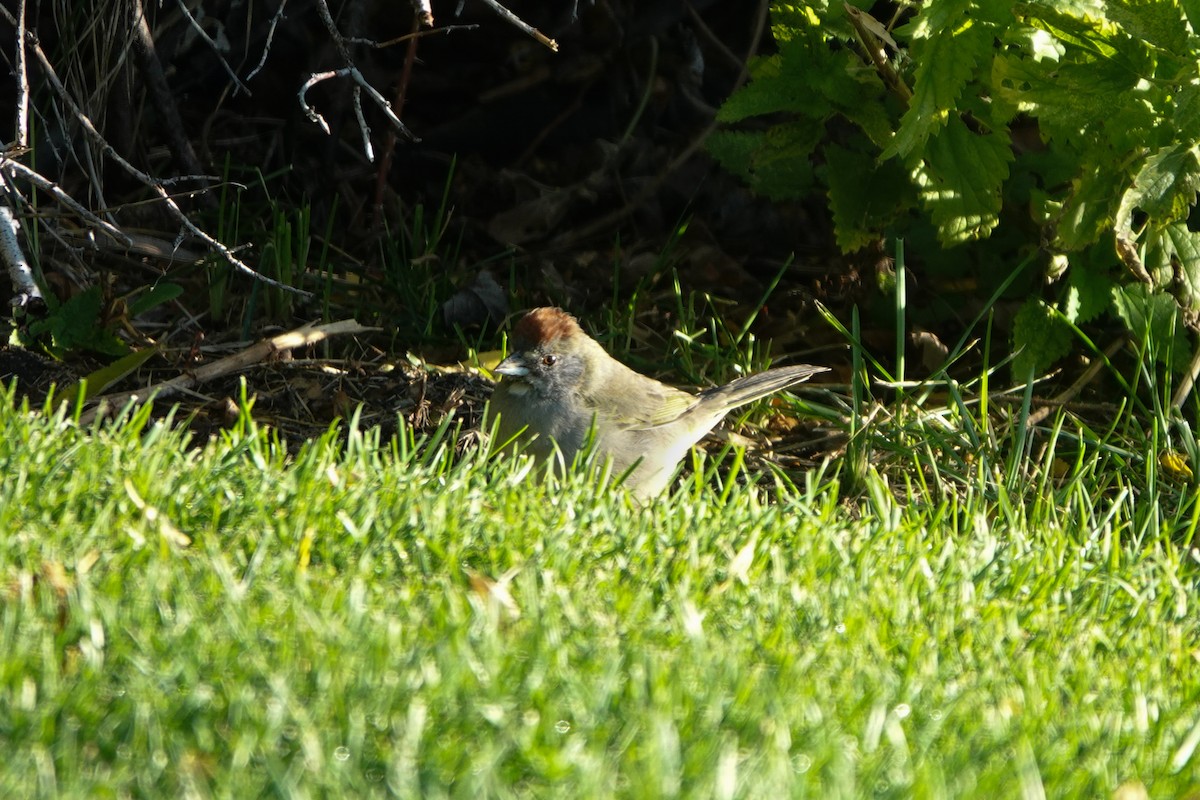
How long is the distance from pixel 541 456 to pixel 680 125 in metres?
3.59

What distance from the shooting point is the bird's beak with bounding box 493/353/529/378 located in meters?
5.39

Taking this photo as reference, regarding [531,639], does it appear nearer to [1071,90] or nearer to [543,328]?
[543,328]

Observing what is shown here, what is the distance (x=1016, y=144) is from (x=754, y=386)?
206cm

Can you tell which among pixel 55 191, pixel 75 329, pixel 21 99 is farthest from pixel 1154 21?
pixel 75 329

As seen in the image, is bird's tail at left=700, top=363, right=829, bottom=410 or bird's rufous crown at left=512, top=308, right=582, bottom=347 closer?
bird's rufous crown at left=512, top=308, right=582, bottom=347

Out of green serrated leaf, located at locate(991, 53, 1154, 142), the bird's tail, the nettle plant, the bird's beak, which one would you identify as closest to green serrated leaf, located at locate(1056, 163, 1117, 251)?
the nettle plant

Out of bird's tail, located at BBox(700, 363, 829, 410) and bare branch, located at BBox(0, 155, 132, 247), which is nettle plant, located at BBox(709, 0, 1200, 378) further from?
bare branch, located at BBox(0, 155, 132, 247)

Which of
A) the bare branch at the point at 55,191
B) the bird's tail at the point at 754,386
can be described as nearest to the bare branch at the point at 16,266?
the bare branch at the point at 55,191

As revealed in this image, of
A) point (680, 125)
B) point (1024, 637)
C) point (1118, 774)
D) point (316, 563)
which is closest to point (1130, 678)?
point (1024, 637)

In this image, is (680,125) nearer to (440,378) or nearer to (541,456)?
(440,378)

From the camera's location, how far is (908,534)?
13.5ft

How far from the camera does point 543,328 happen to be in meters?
5.55

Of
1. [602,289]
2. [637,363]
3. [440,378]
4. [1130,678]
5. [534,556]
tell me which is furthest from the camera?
[602,289]

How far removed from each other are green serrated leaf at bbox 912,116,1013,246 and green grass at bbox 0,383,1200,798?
1.76 m
